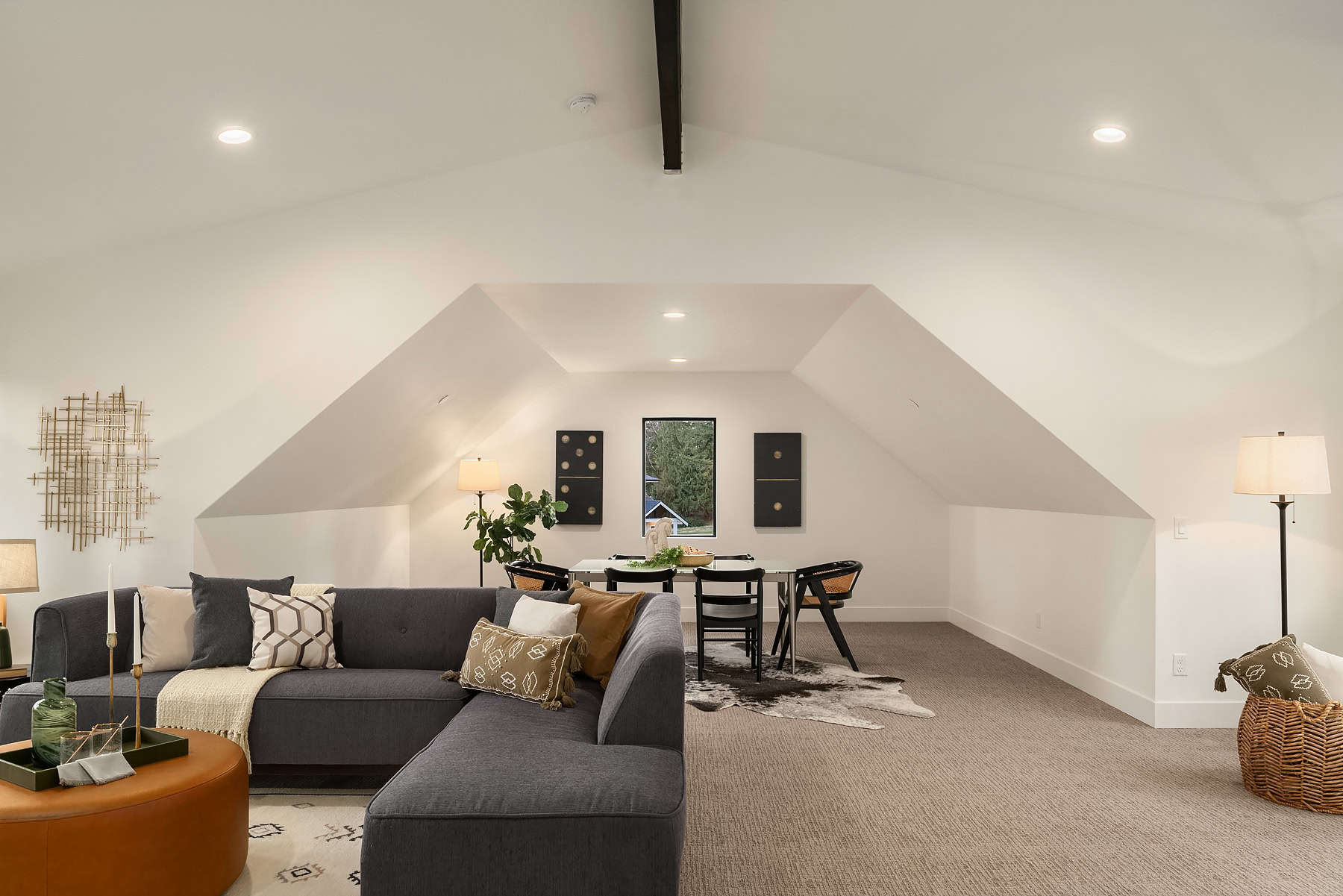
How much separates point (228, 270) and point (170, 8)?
2447 millimetres

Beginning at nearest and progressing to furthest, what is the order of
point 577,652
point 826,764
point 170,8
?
point 170,8
point 577,652
point 826,764

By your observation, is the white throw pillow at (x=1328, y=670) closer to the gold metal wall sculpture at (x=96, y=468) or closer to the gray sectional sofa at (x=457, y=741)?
the gray sectional sofa at (x=457, y=741)

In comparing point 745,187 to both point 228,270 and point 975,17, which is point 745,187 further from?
point 228,270

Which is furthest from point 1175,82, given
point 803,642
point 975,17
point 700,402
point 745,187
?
point 700,402

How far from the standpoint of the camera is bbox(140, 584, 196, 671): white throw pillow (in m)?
4.09

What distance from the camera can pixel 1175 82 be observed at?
3.47 metres

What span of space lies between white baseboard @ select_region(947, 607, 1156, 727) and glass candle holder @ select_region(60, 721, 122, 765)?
4940mm

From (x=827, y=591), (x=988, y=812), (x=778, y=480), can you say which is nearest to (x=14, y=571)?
(x=988, y=812)

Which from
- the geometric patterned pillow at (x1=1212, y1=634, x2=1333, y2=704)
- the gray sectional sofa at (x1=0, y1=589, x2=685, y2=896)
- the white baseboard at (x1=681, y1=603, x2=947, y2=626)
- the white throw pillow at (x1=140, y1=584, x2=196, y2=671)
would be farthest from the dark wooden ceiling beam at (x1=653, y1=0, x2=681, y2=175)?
the white baseboard at (x1=681, y1=603, x2=947, y2=626)

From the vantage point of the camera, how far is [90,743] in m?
2.86

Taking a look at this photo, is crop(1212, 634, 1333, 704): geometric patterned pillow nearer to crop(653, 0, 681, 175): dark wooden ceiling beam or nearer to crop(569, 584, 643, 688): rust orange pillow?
crop(569, 584, 643, 688): rust orange pillow

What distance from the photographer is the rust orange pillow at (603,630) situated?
4031 millimetres

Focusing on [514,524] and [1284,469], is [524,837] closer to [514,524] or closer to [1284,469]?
[1284,469]

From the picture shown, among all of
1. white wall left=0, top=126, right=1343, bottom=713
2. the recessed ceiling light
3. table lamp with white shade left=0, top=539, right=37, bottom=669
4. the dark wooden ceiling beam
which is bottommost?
table lamp with white shade left=0, top=539, right=37, bottom=669
